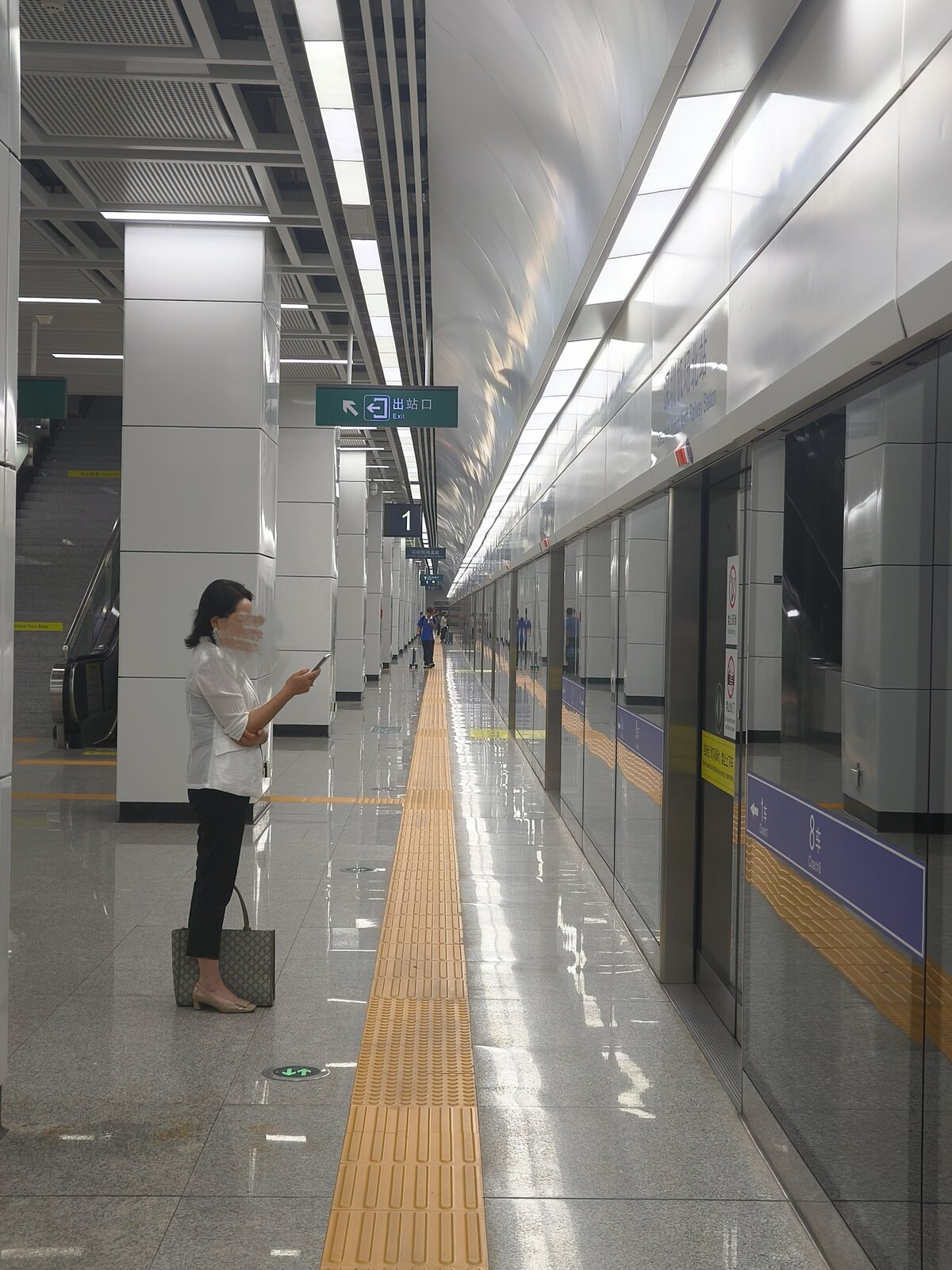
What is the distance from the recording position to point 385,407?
11367 mm

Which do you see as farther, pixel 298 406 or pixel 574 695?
pixel 298 406

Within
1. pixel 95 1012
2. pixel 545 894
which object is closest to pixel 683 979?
pixel 545 894

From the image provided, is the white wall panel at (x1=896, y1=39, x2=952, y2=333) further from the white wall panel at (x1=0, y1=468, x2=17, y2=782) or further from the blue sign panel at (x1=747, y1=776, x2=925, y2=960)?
the white wall panel at (x1=0, y1=468, x2=17, y2=782)

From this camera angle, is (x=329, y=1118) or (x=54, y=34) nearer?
(x=329, y=1118)

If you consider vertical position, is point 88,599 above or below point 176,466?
below

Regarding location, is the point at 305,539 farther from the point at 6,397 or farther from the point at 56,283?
the point at 6,397

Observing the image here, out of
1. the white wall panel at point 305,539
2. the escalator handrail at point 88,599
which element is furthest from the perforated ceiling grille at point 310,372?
the escalator handrail at point 88,599

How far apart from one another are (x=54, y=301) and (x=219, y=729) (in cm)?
840

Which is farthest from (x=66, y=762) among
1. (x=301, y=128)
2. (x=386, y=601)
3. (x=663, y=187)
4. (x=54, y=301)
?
(x=386, y=601)

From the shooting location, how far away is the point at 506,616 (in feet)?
67.9

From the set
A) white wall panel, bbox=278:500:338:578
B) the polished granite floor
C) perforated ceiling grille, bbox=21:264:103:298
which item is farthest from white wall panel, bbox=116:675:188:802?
white wall panel, bbox=278:500:338:578

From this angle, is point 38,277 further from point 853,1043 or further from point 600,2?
point 853,1043

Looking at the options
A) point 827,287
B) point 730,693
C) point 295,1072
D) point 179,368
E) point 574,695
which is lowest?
point 295,1072

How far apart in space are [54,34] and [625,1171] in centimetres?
616
